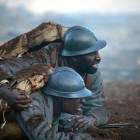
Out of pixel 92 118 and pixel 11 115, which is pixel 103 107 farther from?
pixel 11 115

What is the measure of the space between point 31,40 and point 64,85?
1.56 metres

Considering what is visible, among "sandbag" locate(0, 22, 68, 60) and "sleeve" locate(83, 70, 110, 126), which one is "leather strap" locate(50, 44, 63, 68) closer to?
"sandbag" locate(0, 22, 68, 60)

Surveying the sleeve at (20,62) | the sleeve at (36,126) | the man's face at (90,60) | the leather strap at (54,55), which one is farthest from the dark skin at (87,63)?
the sleeve at (36,126)

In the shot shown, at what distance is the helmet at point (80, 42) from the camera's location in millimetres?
4340

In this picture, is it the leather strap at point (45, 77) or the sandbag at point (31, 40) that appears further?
the sandbag at point (31, 40)

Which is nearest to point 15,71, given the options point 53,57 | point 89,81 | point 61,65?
point 53,57

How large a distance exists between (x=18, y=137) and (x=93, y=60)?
2.12m

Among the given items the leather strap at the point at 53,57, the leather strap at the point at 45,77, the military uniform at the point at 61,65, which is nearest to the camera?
the leather strap at the point at 45,77

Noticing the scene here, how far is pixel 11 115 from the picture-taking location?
9.65ft

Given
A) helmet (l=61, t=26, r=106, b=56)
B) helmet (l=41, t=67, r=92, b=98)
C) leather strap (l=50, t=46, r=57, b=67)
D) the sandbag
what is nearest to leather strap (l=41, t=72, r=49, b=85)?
helmet (l=41, t=67, r=92, b=98)

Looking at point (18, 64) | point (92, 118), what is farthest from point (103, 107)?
point (18, 64)

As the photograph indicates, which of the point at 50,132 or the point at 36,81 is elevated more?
the point at 36,81

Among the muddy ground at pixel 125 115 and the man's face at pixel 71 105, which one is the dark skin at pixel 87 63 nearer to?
the muddy ground at pixel 125 115

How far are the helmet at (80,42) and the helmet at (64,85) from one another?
1.08 m
